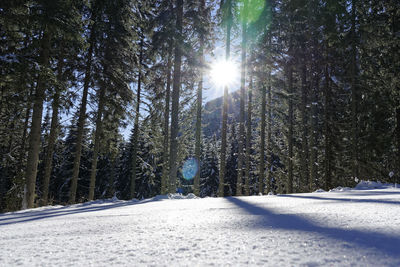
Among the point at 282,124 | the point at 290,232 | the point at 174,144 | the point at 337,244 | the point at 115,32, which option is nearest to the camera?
the point at 337,244

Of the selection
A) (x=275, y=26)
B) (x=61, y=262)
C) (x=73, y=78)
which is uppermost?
(x=275, y=26)

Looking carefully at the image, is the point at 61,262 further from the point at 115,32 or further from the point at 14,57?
the point at 115,32

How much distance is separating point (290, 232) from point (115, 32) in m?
11.9

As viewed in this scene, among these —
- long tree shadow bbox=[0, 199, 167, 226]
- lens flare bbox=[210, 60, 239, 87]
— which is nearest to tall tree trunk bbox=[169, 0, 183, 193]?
lens flare bbox=[210, 60, 239, 87]

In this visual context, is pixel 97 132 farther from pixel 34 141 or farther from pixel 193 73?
pixel 193 73

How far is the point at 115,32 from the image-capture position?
10.9 m

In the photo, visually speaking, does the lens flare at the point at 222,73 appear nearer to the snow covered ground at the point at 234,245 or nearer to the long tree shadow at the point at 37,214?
the long tree shadow at the point at 37,214

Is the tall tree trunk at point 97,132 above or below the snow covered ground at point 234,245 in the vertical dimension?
above

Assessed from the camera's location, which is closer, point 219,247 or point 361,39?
point 219,247

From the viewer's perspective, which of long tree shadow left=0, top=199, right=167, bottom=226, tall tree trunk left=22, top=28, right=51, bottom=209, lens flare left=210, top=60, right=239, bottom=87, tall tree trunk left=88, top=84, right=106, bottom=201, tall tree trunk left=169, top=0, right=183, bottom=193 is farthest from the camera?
lens flare left=210, top=60, right=239, bottom=87

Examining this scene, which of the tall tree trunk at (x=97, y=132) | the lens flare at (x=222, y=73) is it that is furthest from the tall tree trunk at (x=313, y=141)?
the tall tree trunk at (x=97, y=132)

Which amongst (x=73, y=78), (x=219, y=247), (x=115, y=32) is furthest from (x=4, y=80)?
(x=219, y=247)

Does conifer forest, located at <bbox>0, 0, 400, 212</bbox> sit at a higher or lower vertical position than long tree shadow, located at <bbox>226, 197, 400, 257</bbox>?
higher

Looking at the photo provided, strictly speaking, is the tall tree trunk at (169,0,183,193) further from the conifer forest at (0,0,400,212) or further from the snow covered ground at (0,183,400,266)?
the snow covered ground at (0,183,400,266)
